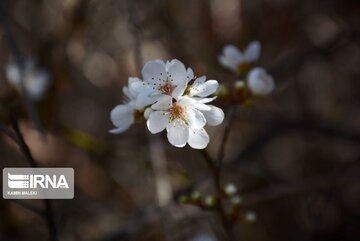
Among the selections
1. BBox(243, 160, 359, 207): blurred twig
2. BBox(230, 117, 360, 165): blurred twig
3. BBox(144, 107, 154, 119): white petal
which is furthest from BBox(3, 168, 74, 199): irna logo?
BBox(230, 117, 360, 165): blurred twig

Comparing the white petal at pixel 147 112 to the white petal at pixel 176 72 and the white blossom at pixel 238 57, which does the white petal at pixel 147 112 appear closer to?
the white petal at pixel 176 72

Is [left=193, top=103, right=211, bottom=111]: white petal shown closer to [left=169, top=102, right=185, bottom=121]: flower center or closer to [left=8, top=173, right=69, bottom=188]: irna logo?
[left=169, top=102, right=185, bottom=121]: flower center

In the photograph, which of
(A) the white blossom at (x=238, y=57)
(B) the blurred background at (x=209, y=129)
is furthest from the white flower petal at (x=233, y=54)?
(B) the blurred background at (x=209, y=129)

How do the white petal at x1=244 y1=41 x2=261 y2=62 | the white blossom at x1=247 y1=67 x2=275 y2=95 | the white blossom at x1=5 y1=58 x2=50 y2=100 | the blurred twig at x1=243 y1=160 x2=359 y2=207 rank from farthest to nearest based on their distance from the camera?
the white blossom at x1=5 y1=58 x2=50 y2=100 → the blurred twig at x1=243 y1=160 x2=359 y2=207 → the white petal at x1=244 y1=41 x2=261 y2=62 → the white blossom at x1=247 y1=67 x2=275 y2=95

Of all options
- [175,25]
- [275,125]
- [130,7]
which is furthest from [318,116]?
[130,7]

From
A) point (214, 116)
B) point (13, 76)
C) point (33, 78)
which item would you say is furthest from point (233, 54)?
point (33, 78)

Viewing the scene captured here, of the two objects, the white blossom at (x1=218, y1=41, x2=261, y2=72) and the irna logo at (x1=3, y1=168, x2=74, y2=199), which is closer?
the irna logo at (x1=3, y1=168, x2=74, y2=199)
